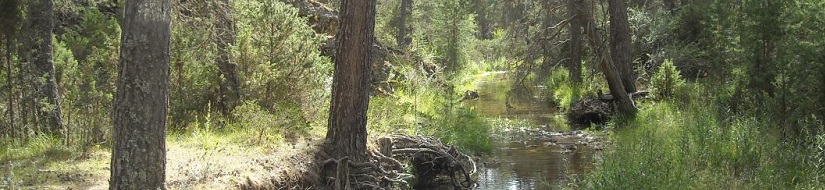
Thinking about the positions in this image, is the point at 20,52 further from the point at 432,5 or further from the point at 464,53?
the point at 432,5

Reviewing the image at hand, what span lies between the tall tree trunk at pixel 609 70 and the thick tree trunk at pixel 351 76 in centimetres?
874

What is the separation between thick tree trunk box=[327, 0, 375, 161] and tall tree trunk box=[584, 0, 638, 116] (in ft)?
28.7

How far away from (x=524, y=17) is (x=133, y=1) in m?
15.0

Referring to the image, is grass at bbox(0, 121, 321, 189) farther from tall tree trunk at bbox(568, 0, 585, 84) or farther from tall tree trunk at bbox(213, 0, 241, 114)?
tall tree trunk at bbox(568, 0, 585, 84)

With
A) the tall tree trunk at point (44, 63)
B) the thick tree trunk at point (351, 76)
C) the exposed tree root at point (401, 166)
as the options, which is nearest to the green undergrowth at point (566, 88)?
the exposed tree root at point (401, 166)

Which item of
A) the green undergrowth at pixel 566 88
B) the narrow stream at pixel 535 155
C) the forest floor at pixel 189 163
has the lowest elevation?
the narrow stream at pixel 535 155

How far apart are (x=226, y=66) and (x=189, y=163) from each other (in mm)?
4470

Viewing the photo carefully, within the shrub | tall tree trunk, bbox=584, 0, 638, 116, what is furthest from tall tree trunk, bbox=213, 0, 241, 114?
the shrub

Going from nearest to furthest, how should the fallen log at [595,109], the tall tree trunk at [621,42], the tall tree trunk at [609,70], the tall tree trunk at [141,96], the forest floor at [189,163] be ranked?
the tall tree trunk at [141,96] < the forest floor at [189,163] < the tall tree trunk at [609,70] < the fallen log at [595,109] < the tall tree trunk at [621,42]

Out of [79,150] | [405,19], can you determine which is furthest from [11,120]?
[405,19]

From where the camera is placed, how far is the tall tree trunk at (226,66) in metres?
12.0

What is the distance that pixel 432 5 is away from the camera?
1608 inches

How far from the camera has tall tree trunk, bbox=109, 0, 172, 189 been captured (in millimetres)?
5836

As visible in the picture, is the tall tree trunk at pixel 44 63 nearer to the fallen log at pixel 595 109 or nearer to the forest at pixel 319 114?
the forest at pixel 319 114
